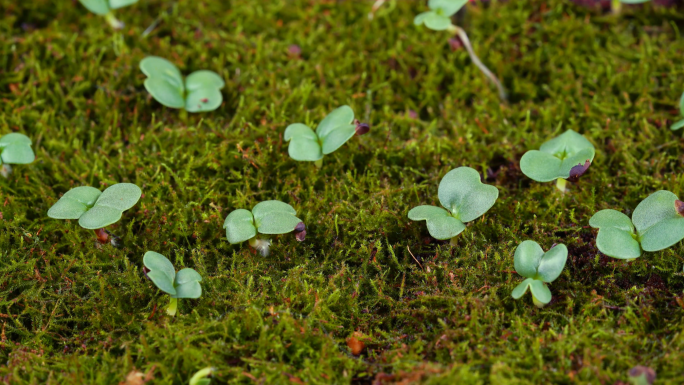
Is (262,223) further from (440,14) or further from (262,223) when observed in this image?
(440,14)

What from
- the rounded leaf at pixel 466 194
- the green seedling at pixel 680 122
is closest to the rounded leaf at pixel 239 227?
the rounded leaf at pixel 466 194

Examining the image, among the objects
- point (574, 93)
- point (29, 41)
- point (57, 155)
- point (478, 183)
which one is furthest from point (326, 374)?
point (29, 41)

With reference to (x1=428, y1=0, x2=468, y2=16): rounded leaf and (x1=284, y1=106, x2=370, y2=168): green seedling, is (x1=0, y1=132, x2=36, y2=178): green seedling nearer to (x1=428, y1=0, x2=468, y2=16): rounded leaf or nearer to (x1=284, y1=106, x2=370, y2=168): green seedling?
(x1=284, y1=106, x2=370, y2=168): green seedling

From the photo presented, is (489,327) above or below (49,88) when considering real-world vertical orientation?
below

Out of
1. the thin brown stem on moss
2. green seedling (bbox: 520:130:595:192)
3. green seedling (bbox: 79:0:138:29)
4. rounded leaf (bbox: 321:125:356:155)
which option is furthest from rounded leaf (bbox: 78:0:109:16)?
green seedling (bbox: 520:130:595:192)

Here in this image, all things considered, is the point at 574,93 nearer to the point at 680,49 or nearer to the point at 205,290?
the point at 680,49

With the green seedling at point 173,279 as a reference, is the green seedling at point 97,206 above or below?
above

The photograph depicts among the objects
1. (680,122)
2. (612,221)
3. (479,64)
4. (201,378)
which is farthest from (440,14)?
(201,378)

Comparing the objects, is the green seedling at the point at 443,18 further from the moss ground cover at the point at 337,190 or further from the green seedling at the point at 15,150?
the green seedling at the point at 15,150
